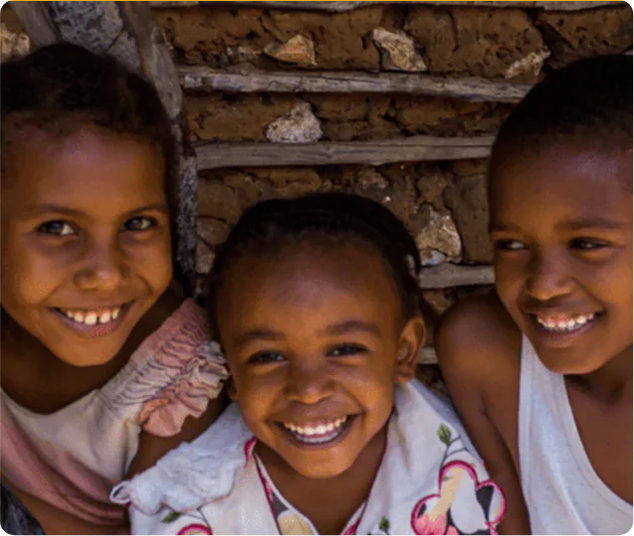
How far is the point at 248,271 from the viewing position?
1.63 metres

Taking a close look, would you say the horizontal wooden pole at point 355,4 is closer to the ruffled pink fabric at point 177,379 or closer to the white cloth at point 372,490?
the ruffled pink fabric at point 177,379

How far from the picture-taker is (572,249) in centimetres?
154

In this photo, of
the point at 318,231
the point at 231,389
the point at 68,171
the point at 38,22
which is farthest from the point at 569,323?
the point at 38,22

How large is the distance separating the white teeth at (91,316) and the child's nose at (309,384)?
34 cm

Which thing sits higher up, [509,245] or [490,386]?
[509,245]

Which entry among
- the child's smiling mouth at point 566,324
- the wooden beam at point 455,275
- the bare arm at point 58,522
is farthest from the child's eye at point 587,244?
the wooden beam at point 455,275

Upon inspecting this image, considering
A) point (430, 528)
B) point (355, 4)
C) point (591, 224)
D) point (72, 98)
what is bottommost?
point (430, 528)

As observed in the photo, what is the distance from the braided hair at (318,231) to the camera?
64.6 inches

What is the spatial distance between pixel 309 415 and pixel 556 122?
2.25ft

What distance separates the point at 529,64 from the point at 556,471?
147 centimetres

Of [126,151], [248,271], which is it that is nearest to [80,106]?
[126,151]

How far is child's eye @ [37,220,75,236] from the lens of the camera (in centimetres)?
151

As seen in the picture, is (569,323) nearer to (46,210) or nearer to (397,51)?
(46,210)

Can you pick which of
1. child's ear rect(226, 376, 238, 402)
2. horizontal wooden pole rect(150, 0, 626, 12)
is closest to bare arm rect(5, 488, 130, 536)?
child's ear rect(226, 376, 238, 402)
